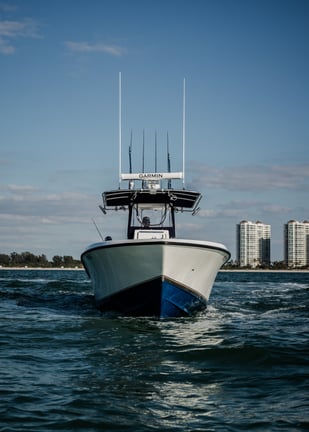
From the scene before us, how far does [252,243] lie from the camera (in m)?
186

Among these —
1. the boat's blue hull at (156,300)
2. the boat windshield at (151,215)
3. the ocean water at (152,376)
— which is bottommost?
the ocean water at (152,376)

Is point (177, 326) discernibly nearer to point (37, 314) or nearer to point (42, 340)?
point (42, 340)

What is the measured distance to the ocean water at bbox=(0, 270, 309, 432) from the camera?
5.55m

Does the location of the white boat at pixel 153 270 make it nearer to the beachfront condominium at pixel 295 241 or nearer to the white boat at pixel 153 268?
the white boat at pixel 153 268

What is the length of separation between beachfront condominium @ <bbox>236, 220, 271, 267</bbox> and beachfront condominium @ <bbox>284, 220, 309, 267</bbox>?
6.40 m

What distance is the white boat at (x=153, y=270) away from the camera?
12417mm

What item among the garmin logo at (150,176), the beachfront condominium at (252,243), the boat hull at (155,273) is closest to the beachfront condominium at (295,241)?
the beachfront condominium at (252,243)

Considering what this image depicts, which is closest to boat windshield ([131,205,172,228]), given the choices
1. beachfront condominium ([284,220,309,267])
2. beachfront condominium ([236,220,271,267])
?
beachfront condominium ([236,220,271,267])

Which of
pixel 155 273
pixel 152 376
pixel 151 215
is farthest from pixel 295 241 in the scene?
pixel 152 376

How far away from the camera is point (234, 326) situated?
12.8 m

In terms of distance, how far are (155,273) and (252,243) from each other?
176464 millimetres

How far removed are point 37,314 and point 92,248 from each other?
2.85 m

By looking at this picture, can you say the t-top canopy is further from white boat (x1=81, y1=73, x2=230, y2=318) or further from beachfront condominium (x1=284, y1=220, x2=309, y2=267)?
beachfront condominium (x1=284, y1=220, x2=309, y2=267)

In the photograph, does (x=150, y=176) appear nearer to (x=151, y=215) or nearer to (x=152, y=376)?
(x=151, y=215)
